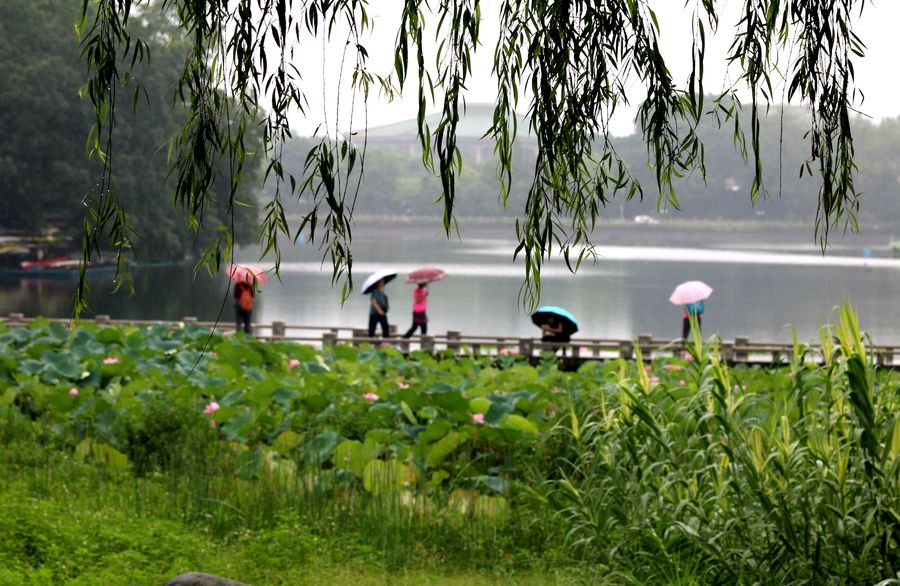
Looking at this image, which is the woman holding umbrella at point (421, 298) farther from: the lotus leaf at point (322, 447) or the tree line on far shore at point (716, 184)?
the tree line on far shore at point (716, 184)

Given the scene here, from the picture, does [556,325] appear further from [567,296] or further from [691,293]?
[567,296]

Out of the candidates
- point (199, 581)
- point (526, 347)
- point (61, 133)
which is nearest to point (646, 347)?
point (526, 347)

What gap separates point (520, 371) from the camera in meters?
8.09

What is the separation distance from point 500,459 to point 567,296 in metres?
28.1

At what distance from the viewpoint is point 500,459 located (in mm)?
6020

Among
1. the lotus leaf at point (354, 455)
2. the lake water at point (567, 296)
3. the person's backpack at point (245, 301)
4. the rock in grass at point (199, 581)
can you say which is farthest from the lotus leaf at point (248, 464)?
the lake water at point (567, 296)

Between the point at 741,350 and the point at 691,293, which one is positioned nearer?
the point at 741,350

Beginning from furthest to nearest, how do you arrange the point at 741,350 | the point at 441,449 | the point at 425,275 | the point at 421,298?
the point at 425,275 < the point at 421,298 < the point at 741,350 < the point at 441,449

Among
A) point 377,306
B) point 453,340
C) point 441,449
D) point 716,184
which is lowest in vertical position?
point 453,340

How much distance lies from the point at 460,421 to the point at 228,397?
1.41 metres

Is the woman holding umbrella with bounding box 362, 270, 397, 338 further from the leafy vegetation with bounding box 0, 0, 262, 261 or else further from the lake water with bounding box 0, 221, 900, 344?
the leafy vegetation with bounding box 0, 0, 262, 261

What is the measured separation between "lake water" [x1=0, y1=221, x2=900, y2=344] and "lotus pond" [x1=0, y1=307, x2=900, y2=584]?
702 cm

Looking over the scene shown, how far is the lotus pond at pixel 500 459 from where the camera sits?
12.4 ft

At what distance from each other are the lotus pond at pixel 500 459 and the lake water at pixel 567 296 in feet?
23.0
